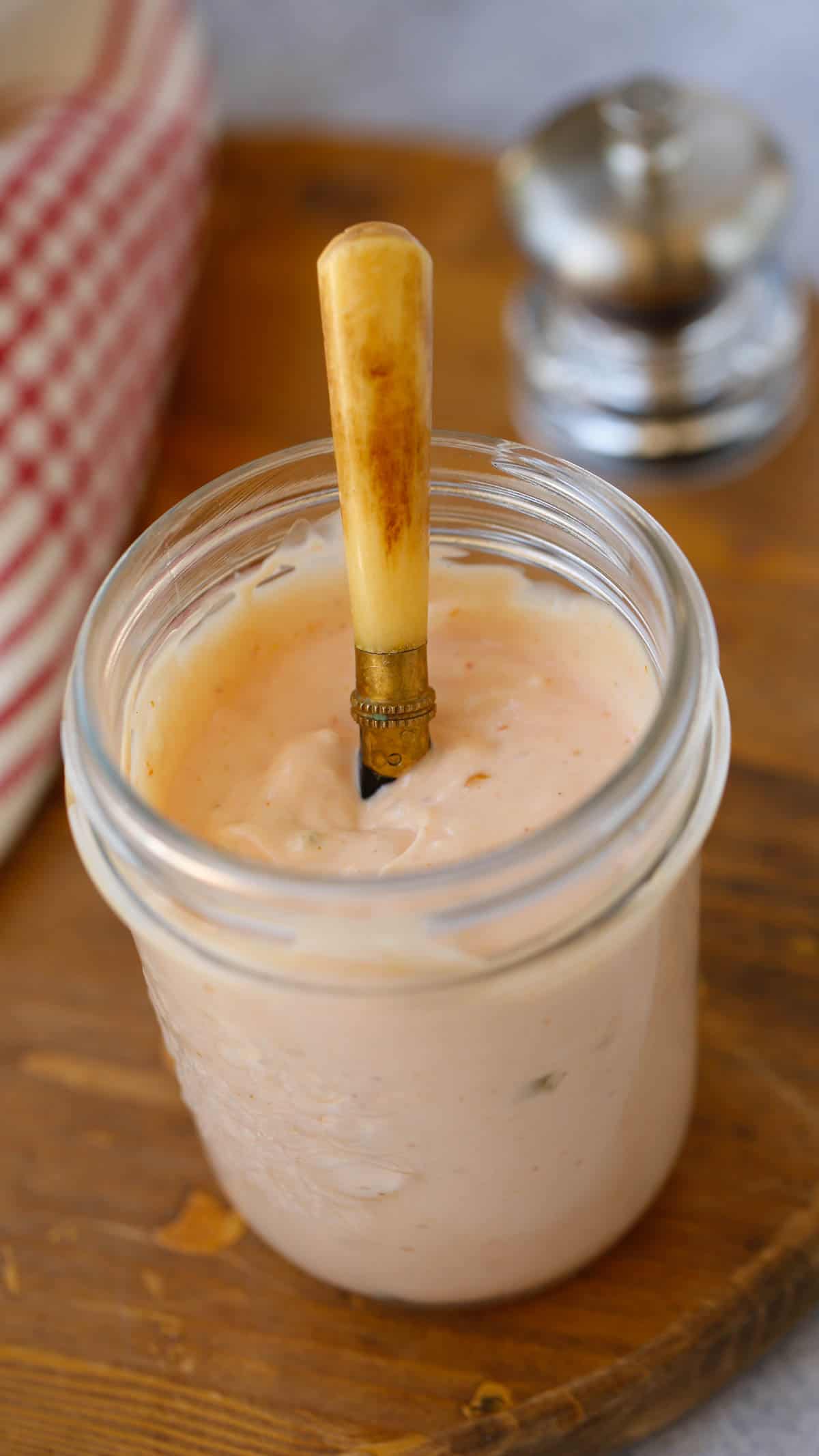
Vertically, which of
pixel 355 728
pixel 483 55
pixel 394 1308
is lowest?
pixel 394 1308

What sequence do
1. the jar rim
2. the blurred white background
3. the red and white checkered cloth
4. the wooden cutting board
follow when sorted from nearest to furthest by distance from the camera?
the jar rim < the wooden cutting board < the red and white checkered cloth < the blurred white background

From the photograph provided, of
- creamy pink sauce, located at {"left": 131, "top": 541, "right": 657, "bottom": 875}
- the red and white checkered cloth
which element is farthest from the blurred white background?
creamy pink sauce, located at {"left": 131, "top": 541, "right": 657, "bottom": 875}

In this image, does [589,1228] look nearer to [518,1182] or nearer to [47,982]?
[518,1182]

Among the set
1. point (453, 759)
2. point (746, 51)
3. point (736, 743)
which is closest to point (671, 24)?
point (746, 51)

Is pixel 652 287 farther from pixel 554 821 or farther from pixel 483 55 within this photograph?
pixel 483 55

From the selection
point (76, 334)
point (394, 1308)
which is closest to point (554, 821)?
point (394, 1308)

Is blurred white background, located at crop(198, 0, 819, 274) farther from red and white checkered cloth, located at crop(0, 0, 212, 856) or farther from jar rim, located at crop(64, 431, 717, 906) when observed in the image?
jar rim, located at crop(64, 431, 717, 906)
